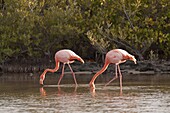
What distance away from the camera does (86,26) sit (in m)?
32.6

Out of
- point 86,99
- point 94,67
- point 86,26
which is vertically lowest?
point 86,99

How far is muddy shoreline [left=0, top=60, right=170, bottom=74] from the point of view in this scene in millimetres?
29188

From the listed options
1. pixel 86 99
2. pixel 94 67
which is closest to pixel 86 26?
pixel 94 67

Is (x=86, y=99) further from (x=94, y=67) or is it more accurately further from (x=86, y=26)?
(x=86, y=26)

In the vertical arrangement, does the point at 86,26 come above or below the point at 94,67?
above

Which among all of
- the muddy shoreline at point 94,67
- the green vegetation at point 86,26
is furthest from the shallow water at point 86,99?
the green vegetation at point 86,26

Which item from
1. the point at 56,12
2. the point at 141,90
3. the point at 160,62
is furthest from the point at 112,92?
the point at 56,12

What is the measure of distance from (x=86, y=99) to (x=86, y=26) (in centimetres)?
1634

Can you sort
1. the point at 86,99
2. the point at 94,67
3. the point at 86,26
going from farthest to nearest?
the point at 86,26
the point at 94,67
the point at 86,99

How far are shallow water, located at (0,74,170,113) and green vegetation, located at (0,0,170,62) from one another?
970cm

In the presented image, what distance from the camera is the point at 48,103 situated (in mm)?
15758

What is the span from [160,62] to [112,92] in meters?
12.1

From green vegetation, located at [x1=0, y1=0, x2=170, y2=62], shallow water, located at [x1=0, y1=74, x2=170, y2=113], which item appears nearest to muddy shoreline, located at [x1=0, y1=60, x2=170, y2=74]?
green vegetation, located at [x1=0, y1=0, x2=170, y2=62]

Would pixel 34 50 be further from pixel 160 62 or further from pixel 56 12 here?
pixel 160 62
